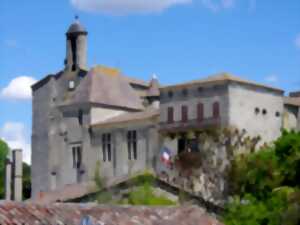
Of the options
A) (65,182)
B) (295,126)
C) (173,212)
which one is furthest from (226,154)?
(173,212)

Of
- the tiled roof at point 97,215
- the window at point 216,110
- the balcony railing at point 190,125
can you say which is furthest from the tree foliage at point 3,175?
the tiled roof at point 97,215

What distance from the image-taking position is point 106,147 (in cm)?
6738

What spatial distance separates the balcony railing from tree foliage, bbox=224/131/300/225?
3.18m

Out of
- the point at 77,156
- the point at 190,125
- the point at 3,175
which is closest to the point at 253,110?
the point at 190,125

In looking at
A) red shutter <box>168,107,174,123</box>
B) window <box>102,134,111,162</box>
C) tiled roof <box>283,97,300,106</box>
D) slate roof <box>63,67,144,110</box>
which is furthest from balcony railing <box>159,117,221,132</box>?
slate roof <box>63,67,144,110</box>

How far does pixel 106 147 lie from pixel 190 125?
9605mm

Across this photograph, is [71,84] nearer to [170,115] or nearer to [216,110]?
[170,115]

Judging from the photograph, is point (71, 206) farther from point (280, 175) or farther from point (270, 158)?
point (270, 158)

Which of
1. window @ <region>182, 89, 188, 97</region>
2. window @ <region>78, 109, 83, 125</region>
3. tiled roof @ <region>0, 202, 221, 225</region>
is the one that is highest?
window @ <region>182, 89, 188, 97</region>

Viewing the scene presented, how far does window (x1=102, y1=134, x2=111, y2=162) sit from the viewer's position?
220 ft

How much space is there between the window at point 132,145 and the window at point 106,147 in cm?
225

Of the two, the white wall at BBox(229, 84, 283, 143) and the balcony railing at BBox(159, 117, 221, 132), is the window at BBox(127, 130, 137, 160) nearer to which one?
the balcony railing at BBox(159, 117, 221, 132)

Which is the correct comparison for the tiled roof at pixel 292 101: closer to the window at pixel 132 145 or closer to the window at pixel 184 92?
the window at pixel 184 92

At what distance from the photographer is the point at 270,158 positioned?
51.1 meters
